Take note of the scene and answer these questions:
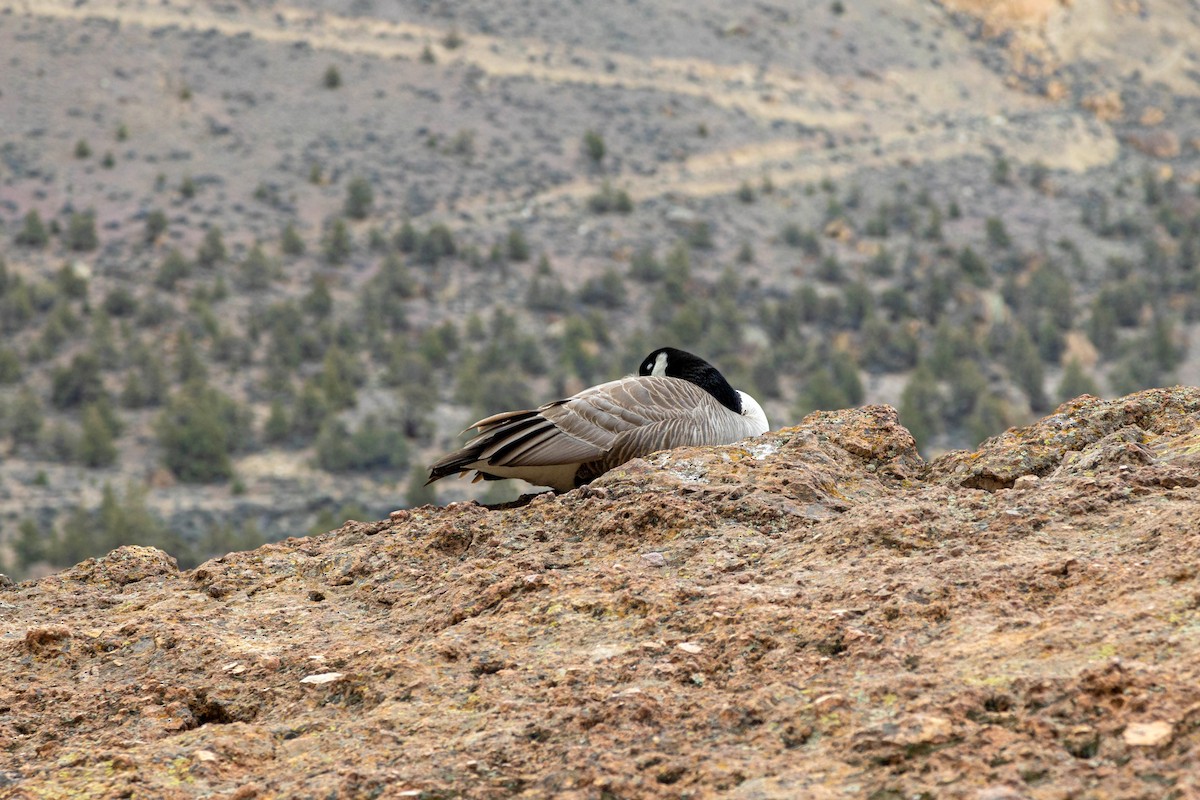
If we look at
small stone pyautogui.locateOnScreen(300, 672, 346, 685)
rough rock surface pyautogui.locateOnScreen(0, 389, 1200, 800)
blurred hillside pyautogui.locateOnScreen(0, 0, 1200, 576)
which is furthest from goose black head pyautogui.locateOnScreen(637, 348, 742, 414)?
blurred hillside pyautogui.locateOnScreen(0, 0, 1200, 576)

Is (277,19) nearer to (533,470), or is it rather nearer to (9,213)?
(9,213)

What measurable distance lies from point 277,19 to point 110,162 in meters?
17.6

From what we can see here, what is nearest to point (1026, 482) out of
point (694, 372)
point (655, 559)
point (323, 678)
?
point (655, 559)

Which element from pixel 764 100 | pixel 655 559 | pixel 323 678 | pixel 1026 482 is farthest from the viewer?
pixel 764 100

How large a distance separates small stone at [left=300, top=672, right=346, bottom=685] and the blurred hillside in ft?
109

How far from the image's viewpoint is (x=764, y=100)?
75188 mm

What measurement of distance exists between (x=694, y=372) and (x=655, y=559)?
3.28m

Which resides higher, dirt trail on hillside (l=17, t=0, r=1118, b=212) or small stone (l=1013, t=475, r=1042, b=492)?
dirt trail on hillside (l=17, t=0, r=1118, b=212)

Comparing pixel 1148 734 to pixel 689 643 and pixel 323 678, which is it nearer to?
pixel 689 643

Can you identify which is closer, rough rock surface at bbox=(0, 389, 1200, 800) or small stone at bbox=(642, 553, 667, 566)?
rough rock surface at bbox=(0, 389, 1200, 800)

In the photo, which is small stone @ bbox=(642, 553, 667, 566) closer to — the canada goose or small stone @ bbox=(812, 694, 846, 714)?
small stone @ bbox=(812, 694, 846, 714)

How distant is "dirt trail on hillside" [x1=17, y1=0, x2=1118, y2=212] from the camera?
232 feet

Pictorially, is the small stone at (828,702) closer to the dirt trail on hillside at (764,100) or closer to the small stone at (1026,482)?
the small stone at (1026,482)

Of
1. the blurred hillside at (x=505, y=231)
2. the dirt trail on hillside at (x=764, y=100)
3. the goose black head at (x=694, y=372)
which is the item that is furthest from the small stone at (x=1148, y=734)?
the dirt trail on hillside at (x=764, y=100)
